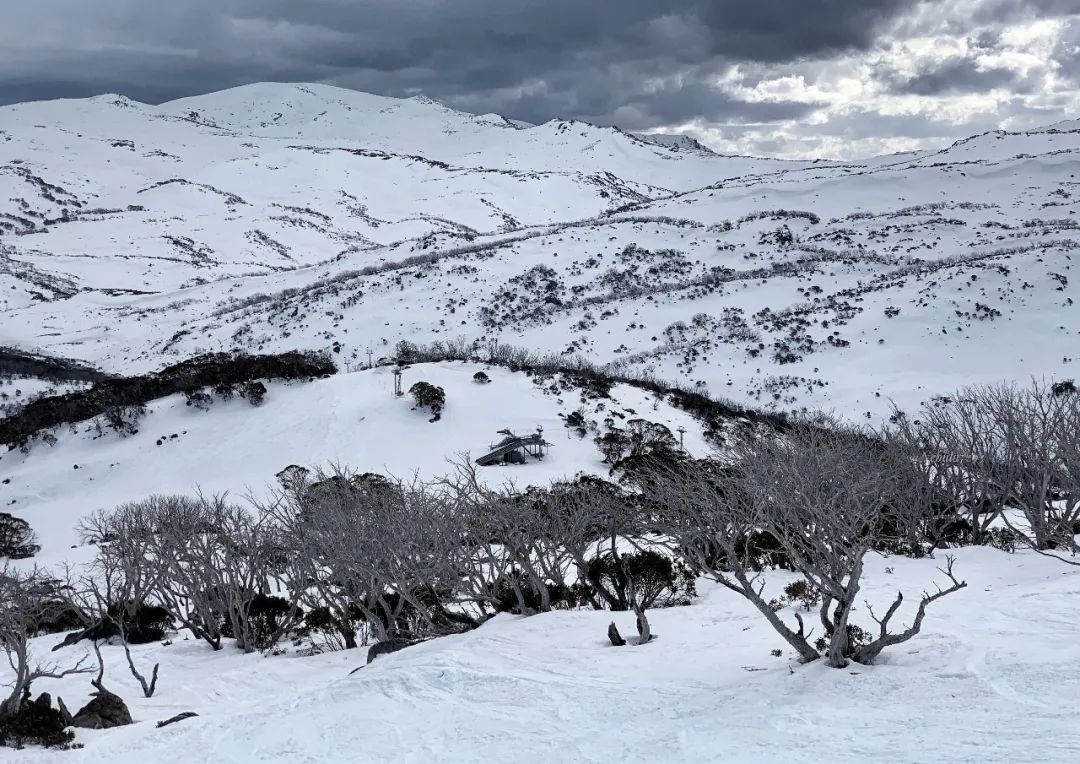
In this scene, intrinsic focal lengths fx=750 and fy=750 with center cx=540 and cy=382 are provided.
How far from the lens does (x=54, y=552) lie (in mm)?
35156

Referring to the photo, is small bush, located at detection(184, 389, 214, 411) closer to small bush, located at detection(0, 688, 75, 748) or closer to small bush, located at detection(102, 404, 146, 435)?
small bush, located at detection(102, 404, 146, 435)

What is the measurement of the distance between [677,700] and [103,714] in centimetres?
1341

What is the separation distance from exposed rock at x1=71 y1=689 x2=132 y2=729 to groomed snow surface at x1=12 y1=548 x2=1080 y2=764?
79 cm

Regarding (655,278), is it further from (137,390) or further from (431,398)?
(137,390)

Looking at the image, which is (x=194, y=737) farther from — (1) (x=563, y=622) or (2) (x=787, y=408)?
(2) (x=787, y=408)

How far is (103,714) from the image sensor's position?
688 inches

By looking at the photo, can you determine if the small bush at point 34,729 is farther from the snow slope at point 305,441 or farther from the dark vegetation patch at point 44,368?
the dark vegetation patch at point 44,368

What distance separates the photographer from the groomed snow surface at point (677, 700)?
35.8 ft

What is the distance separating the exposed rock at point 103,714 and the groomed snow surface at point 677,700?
0.79 meters

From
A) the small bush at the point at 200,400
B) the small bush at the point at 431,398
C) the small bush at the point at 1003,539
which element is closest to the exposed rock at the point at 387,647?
the small bush at the point at 1003,539

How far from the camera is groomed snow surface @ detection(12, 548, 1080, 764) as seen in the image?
10914 mm

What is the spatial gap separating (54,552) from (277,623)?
1675cm

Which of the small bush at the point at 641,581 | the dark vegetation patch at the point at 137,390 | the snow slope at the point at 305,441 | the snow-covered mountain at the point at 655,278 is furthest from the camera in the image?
the snow-covered mountain at the point at 655,278

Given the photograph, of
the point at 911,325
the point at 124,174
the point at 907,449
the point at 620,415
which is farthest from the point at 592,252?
the point at 124,174
